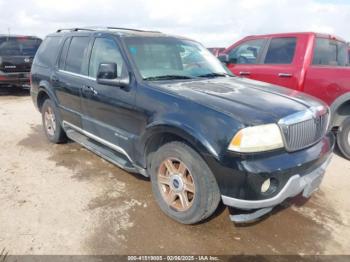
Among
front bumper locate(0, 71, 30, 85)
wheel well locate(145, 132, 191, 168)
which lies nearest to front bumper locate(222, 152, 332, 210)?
wheel well locate(145, 132, 191, 168)

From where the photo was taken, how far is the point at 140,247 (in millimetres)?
2938

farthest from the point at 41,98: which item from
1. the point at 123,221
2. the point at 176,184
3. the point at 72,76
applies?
the point at 176,184

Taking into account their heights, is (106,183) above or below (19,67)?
below

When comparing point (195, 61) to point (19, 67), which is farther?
point (19, 67)

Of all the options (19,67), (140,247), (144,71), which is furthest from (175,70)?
(19,67)

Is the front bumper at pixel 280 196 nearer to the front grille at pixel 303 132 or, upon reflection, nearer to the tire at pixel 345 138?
the front grille at pixel 303 132

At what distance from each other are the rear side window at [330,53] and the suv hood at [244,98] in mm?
2302

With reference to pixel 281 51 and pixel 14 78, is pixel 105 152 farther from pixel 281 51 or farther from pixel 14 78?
pixel 14 78

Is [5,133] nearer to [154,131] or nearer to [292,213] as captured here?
[154,131]

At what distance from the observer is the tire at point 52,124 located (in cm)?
541

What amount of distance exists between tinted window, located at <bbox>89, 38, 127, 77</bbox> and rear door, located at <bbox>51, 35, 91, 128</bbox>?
0.16m

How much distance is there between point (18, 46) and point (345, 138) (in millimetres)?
9889

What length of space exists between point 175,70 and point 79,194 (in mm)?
1844

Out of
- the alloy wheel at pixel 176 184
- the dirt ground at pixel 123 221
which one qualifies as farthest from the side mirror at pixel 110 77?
the dirt ground at pixel 123 221
